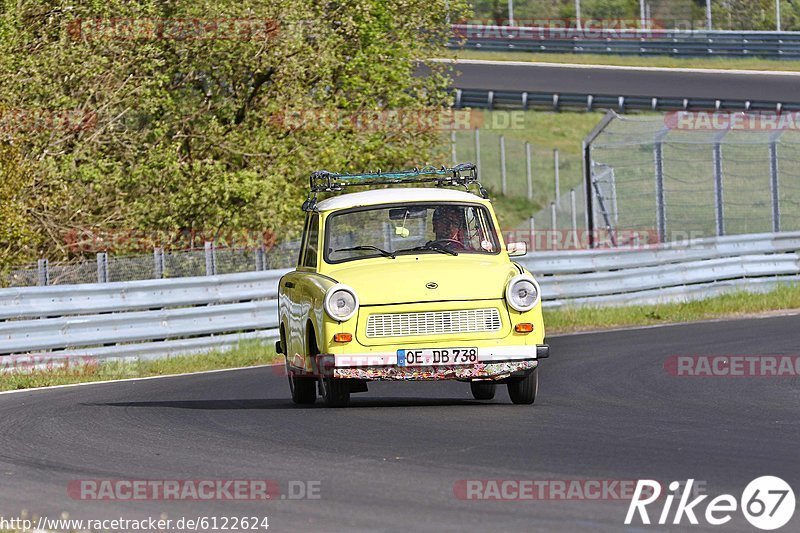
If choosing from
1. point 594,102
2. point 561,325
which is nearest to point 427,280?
point 561,325

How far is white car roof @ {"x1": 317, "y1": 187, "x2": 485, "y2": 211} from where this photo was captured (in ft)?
→ 40.2

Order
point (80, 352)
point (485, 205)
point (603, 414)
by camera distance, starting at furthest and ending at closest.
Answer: point (80, 352)
point (485, 205)
point (603, 414)

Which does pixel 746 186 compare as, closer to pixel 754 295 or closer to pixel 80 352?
pixel 754 295

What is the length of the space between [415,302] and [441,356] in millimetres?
491

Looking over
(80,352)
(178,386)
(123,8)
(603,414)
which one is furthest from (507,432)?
(123,8)

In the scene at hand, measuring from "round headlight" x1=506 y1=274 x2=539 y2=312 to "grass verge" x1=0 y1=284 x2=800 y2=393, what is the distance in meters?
6.91

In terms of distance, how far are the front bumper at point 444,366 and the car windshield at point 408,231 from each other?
1327 millimetres

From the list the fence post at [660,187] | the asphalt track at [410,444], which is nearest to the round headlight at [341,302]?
the asphalt track at [410,444]

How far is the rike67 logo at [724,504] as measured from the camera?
6441 mm

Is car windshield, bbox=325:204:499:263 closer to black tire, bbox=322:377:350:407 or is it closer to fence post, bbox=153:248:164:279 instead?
black tire, bbox=322:377:350:407

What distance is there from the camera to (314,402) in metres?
12.6

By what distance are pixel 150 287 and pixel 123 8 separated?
6.98m

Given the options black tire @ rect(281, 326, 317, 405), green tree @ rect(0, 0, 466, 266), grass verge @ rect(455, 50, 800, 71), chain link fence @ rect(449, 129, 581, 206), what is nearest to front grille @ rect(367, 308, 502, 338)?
black tire @ rect(281, 326, 317, 405)

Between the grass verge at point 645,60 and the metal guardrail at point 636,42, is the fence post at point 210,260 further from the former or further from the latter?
the grass verge at point 645,60
